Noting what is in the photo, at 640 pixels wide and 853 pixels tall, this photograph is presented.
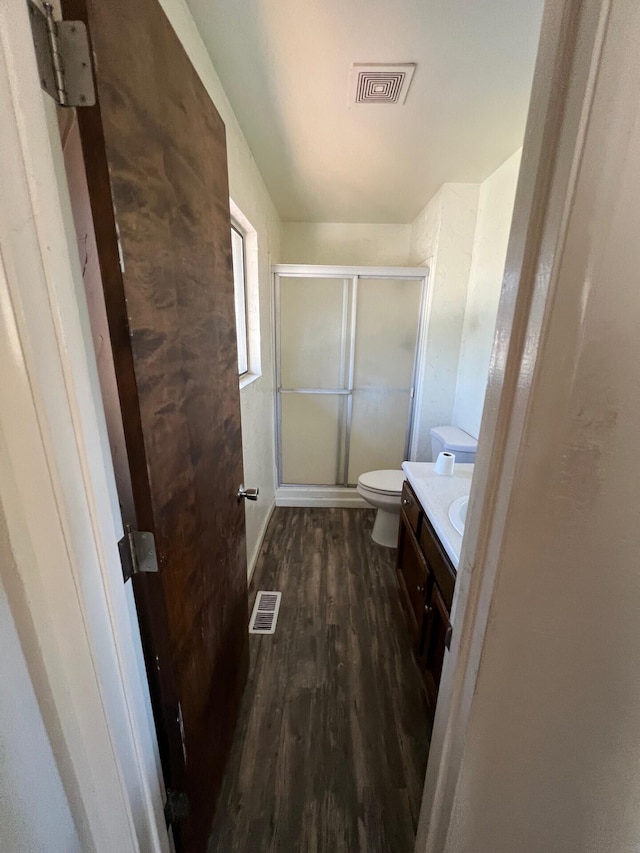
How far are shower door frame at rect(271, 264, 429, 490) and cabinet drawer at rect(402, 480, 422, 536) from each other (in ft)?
3.93

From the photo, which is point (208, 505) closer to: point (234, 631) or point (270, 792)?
point (234, 631)

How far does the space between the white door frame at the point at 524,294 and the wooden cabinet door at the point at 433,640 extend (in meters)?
0.56

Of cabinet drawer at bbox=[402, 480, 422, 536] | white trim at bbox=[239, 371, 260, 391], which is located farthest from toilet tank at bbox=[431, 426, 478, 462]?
white trim at bbox=[239, 371, 260, 391]

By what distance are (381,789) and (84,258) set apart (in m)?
1.71

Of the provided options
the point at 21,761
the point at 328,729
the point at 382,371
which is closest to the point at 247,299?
the point at 382,371

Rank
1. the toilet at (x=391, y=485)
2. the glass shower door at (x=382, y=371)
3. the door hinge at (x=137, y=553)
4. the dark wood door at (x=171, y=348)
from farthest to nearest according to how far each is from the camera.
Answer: the glass shower door at (x=382, y=371) < the toilet at (x=391, y=485) < the door hinge at (x=137, y=553) < the dark wood door at (x=171, y=348)

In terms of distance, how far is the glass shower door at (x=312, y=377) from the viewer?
105 inches

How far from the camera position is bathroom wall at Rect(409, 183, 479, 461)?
2246 mm

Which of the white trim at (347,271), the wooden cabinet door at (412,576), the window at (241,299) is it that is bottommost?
the wooden cabinet door at (412,576)

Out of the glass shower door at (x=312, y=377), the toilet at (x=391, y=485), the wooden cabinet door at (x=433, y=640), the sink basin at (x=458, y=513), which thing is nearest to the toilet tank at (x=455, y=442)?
the toilet at (x=391, y=485)

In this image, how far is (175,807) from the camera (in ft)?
2.52

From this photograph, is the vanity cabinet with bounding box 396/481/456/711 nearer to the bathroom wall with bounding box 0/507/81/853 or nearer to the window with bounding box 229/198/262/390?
the bathroom wall with bounding box 0/507/81/853

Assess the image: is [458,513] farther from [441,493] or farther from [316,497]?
[316,497]

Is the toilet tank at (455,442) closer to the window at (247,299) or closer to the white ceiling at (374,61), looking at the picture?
the window at (247,299)
